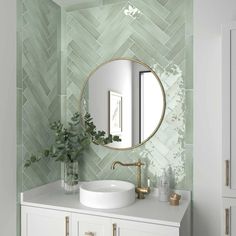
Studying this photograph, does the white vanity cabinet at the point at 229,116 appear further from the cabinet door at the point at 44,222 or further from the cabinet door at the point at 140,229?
the cabinet door at the point at 44,222

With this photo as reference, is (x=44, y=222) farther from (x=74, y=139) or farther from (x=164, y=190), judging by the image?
(x=164, y=190)

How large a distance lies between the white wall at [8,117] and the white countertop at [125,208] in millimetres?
145

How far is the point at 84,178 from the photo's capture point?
2.38 metres

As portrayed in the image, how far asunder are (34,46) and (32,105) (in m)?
0.47

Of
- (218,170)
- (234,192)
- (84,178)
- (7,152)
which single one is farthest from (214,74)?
(7,152)

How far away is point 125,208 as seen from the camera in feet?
6.00

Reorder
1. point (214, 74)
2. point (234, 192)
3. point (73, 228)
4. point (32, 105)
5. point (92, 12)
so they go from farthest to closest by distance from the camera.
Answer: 1. point (92, 12)
2. point (32, 105)
3. point (214, 74)
4. point (73, 228)
5. point (234, 192)

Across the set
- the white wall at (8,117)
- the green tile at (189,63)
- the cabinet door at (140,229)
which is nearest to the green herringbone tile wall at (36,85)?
the white wall at (8,117)

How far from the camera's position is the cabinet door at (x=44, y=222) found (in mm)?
1876

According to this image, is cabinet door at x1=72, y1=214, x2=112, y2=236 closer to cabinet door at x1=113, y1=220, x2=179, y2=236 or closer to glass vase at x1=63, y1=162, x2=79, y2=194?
cabinet door at x1=113, y1=220, x2=179, y2=236

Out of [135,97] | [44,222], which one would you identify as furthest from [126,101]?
[44,222]

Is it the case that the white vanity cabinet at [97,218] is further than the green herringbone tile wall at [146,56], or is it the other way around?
the green herringbone tile wall at [146,56]

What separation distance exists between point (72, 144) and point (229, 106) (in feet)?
4.01

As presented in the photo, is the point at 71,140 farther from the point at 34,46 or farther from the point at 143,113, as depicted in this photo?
the point at 34,46
